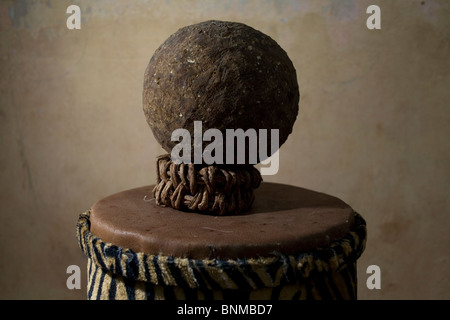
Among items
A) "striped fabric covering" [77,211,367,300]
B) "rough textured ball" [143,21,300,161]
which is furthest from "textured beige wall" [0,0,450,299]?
"striped fabric covering" [77,211,367,300]

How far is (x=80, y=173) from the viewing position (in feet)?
8.15

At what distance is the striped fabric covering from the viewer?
1154 millimetres

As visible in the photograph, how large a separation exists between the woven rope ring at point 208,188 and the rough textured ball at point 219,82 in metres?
0.09

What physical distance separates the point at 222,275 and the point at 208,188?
0.30 meters

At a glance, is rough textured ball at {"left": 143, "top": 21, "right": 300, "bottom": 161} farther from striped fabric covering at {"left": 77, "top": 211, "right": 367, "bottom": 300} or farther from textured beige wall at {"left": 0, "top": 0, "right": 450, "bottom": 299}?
textured beige wall at {"left": 0, "top": 0, "right": 450, "bottom": 299}

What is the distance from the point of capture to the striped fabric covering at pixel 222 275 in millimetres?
1154

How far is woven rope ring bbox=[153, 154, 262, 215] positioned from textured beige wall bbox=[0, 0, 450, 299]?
1002mm

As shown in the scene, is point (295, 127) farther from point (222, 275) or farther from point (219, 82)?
point (222, 275)

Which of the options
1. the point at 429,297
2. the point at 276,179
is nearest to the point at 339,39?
the point at 276,179

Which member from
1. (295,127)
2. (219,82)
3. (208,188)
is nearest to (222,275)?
(208,188)

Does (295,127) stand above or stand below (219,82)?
below

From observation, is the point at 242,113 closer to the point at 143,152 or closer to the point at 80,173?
the point at 143,152

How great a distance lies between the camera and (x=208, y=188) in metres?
1.38

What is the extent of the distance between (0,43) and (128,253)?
1613 mm
